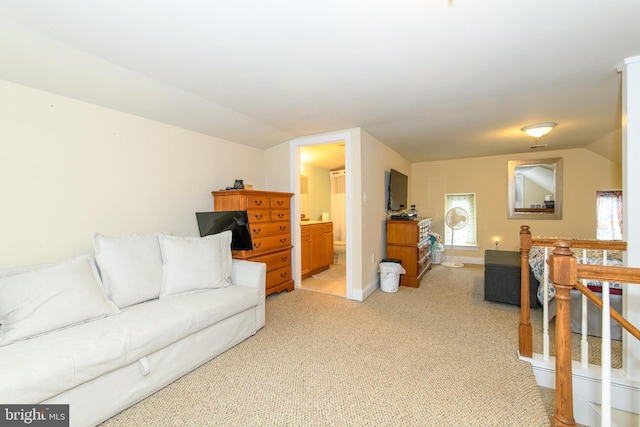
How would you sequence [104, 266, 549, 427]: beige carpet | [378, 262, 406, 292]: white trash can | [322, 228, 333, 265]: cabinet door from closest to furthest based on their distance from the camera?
[104, 266, 549, 427]: beige carpet, [378, 262, 406, 292]: white trash can, [322, 228, 333, 265]: cabinet door

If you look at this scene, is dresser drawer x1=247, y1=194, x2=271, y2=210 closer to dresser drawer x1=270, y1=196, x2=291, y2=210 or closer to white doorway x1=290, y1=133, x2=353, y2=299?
dresser drawer x1=270, y1=196, x2=291, y2=210

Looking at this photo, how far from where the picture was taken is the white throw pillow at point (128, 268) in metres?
2.00

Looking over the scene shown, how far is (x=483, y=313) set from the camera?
2.96 m

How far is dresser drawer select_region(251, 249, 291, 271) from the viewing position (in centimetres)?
333

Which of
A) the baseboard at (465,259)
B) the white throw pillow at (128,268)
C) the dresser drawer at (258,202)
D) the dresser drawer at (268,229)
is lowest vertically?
the baseboard at (465,259)

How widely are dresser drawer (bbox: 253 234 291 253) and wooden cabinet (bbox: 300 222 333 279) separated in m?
0.56

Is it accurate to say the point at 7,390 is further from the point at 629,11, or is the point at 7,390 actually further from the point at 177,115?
the point at 629,11

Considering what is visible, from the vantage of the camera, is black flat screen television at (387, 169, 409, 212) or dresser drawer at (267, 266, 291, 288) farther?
black flat screen television at (387, 169, 409, 212)

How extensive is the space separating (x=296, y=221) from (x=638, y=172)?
331 centimetres

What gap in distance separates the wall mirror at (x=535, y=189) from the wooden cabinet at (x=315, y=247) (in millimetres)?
3536

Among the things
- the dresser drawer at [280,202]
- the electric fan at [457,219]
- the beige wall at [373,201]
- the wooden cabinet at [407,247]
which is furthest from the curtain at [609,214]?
the dresser drawer at [280,202]

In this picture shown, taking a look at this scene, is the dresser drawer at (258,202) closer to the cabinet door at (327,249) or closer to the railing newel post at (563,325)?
the cabinet door at (327,249)

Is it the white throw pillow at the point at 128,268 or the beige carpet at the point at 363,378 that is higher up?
the white throw pillow at the point at 128,268

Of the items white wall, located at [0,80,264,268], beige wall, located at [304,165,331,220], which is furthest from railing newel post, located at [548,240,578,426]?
beige wall, located at [304,165,331,220]
